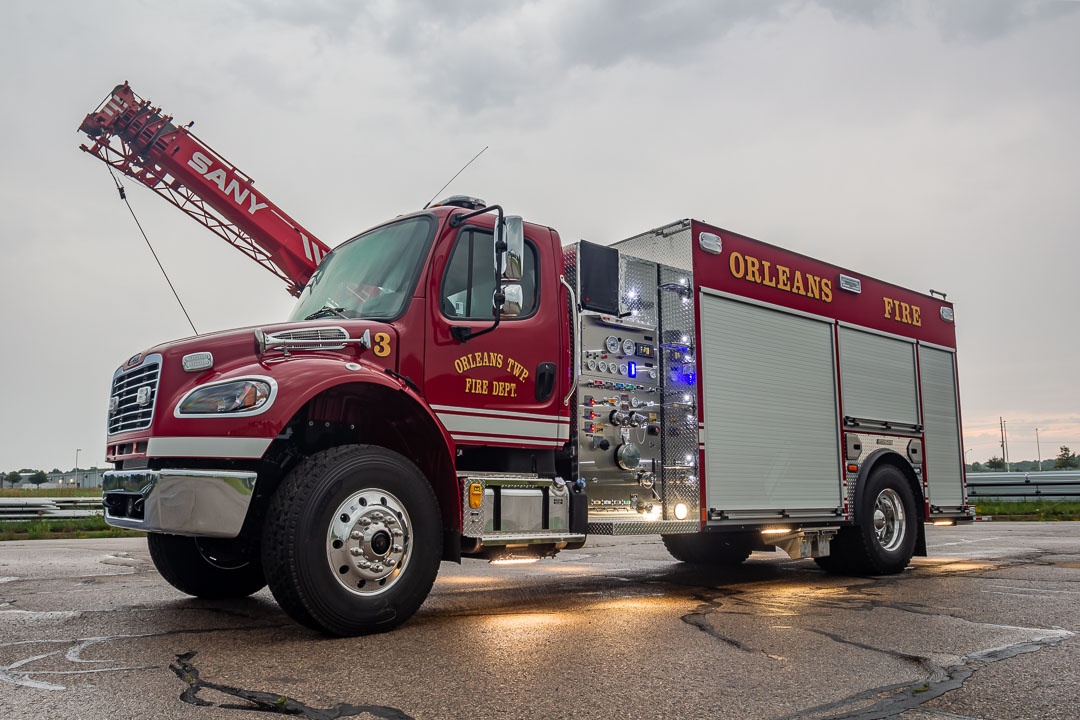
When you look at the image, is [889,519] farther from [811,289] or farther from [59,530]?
[59,530]

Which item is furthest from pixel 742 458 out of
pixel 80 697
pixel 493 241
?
pixel 80 697

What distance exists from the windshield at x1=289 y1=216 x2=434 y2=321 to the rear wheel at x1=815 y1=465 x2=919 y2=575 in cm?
530

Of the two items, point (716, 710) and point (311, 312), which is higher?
point (311, 312)

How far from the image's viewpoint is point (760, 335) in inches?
314

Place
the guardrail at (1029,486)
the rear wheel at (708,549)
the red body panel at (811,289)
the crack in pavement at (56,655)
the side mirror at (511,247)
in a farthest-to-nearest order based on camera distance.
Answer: the guardrail at (1029,486) < the rear wheel at (708,549) < the red body panel at (811,289) < the side mirror at (511,247) < the crack in pavement at (56,655)

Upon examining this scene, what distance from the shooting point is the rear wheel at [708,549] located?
30.8 ft

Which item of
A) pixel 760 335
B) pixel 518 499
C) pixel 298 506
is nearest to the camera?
pixel 298 506

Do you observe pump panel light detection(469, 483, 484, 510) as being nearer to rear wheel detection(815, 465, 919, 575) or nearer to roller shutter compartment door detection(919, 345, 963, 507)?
rear wheel detection(815, 465, 919, 575)

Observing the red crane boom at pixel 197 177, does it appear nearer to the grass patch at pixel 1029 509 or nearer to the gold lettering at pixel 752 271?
the gold lettering at pixel 752 271

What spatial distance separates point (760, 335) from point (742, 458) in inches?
47.1

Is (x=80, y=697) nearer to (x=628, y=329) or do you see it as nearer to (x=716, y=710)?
(x=716, y=710)

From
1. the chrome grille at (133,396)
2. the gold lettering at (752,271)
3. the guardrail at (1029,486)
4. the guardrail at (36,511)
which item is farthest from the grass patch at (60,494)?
the gold lettering at (752,271)

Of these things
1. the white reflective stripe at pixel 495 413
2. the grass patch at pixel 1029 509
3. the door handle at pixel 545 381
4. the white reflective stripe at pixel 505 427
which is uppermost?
the door handle at pixel 545 381

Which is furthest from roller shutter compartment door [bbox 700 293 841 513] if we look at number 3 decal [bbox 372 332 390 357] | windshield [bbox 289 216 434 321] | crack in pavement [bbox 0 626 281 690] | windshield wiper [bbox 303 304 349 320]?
crack in pavement [bbox 0 626 281 690]
